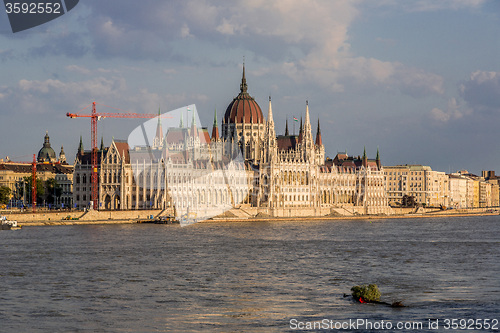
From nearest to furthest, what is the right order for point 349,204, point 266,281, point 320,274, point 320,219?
point 266,281 < point 320,274 < point 320,219 < point 349,204

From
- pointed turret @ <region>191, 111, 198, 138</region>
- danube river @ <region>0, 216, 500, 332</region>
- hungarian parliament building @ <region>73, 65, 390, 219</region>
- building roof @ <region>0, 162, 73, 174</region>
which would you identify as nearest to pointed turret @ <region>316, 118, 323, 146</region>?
hungarian parliament building @ <region>73, 65, 390, 219</region>

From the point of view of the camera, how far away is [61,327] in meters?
30.5

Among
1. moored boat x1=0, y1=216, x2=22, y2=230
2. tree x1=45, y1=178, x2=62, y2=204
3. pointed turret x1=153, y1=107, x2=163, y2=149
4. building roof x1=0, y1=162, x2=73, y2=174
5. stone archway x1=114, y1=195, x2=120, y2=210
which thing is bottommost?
moored boat x1=0, y1=216, x2=22, y2=230

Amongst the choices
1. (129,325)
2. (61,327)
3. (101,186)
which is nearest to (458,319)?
(129,325)

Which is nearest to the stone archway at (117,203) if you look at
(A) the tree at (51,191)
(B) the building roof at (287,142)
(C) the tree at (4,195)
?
(C) the tree at (4,195)

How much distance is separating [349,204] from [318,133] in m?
22.3

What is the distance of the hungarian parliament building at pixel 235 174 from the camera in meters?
141

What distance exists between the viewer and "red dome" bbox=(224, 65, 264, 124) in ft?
577

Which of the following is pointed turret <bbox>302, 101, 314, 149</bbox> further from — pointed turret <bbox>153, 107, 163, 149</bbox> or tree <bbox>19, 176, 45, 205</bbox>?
tree <bbox>19, 176, 45, 205</bbox>

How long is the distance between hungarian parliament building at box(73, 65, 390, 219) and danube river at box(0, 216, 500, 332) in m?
67.2

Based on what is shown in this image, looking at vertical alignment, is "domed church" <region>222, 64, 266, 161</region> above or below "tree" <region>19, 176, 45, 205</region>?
above

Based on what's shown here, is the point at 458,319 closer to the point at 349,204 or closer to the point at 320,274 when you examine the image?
the point at 320,274

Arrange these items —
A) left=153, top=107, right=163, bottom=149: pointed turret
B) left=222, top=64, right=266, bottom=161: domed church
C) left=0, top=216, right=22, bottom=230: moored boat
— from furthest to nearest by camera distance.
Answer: left=222, top=64, right=266, bottom=161: domed church → left=153, top=107, right=163, bottom=149: pointed turret → left=0, top=216, right=22, bottom=230: moored boat

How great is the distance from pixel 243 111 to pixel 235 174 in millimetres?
22530
